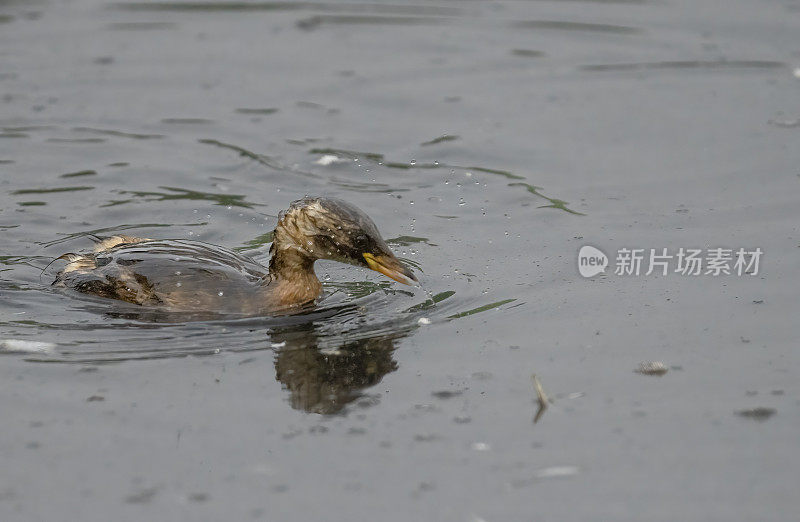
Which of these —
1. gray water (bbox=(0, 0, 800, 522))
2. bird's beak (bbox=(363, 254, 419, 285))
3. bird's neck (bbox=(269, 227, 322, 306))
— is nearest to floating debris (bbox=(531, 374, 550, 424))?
gray water (bbox=(0, 0, 800, 522))

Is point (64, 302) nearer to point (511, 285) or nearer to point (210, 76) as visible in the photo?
point (511, 285)

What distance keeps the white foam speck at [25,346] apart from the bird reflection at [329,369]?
1.34 m

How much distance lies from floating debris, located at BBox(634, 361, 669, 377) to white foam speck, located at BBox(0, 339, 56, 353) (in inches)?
136

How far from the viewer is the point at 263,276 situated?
8.39 m

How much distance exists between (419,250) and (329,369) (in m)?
2.28

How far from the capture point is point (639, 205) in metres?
9.87

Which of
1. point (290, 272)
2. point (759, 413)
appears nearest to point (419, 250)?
point (290, 272)

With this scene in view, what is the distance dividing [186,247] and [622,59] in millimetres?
6586

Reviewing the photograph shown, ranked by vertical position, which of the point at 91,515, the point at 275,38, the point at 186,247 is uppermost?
the point at 275,38

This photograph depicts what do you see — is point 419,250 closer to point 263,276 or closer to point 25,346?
point 263,276

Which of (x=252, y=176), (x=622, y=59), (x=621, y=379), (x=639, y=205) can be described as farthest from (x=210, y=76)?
(x=621, y=379)
